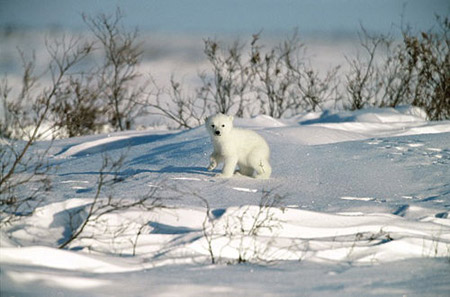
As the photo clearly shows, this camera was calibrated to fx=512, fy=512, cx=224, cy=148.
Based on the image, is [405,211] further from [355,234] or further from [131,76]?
[131,76]

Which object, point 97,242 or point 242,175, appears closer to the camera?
point 97,242

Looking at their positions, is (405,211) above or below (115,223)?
below

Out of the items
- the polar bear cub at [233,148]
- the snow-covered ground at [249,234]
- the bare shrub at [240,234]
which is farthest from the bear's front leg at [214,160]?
the bare shrub at [240,234]

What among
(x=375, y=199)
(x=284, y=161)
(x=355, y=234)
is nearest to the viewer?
(x=355, y=234)

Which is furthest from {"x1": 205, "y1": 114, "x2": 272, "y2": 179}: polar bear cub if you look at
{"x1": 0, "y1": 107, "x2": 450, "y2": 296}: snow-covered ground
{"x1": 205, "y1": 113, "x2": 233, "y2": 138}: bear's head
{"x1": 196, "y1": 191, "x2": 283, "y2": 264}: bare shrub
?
{"x1": 196, "y1": 191, "x2": 283, "y2": 264}: bare shrub

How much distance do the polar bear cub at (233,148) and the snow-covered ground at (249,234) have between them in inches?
6.1

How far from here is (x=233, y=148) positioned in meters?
5.14

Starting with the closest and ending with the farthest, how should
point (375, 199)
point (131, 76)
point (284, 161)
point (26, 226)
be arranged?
point (26, 226) → point (375, 199) → point (284, 161) → point (131, 76)

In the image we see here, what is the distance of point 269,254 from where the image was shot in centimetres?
322

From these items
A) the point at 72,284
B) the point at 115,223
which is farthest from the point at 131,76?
the point at 72,284

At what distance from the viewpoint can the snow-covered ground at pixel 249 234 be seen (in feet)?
8.52

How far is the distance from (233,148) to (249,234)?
178cm

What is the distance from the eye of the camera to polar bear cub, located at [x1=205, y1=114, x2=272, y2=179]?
5.05 m

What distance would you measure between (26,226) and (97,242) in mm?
558
